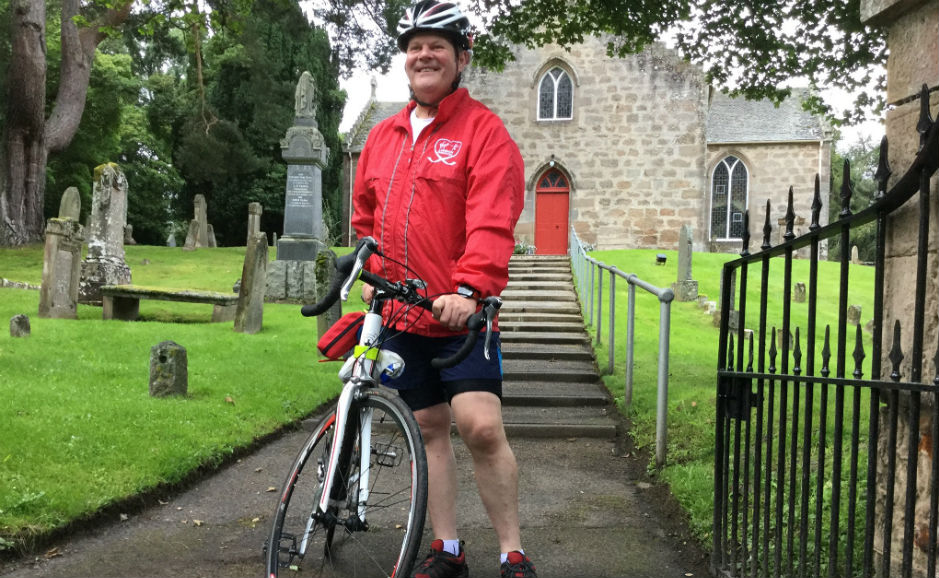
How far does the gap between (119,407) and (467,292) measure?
3.94m

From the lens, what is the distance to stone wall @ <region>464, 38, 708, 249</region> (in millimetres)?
27156

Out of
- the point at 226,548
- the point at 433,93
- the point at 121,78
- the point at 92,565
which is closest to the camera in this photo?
the point at 433,93

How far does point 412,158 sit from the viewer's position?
2971 millimetres

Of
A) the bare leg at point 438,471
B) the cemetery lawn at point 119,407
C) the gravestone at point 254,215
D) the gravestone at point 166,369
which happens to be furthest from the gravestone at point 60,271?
the gravestone at point 254,215

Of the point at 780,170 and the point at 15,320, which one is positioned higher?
the point at 780,170

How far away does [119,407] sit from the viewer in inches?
218

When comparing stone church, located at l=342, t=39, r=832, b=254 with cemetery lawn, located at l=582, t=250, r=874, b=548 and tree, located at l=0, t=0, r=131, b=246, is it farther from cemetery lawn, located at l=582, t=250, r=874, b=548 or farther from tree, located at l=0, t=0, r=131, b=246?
tree, located at l=0, t=0, r=131, b=246

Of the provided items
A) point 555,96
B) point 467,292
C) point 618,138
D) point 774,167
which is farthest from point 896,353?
point 774,167

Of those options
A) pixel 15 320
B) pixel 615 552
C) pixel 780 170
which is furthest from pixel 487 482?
pixel 780 170

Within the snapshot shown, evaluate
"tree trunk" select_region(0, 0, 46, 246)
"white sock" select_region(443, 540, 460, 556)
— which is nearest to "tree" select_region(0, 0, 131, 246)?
"tree trunk" select_region(0, 0, 46, 246)

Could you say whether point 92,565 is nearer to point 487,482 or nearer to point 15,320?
point 487,482

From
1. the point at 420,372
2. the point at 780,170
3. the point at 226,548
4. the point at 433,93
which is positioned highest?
the point at 780,170

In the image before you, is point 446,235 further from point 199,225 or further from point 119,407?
point 199,225

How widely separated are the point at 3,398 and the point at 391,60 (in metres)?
15.7
